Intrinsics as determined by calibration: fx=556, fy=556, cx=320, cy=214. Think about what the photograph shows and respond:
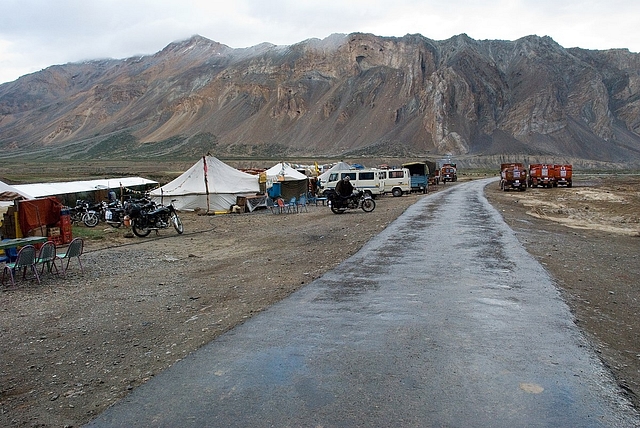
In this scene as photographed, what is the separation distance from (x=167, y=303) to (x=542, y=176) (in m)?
44.4

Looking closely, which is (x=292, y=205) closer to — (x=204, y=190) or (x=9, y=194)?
(x=204, y=190)

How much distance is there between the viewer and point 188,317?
265 inches

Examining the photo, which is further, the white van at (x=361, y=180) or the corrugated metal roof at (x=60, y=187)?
the white van at (x=361, y=180)

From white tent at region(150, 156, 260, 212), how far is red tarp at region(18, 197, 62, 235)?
13802 mm

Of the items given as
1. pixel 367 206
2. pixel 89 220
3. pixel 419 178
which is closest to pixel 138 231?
pixel 89 220

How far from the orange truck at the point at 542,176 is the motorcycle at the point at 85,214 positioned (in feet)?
118

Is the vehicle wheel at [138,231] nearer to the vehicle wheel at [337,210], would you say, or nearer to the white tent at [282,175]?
the vehicle wheel at [337,210]

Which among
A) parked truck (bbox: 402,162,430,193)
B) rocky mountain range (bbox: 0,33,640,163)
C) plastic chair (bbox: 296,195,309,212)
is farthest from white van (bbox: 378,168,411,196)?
rocky mountain range (bbox: 0,33,640,163)

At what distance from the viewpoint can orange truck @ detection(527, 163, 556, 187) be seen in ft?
151

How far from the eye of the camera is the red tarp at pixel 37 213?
45.0 ft

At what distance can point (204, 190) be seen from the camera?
2894cm

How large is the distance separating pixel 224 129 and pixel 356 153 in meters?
43.8

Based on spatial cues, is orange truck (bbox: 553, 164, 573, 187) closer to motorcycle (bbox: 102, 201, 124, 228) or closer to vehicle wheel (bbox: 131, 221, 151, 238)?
motorcycle (bbox: 102, 201, 124, 228)

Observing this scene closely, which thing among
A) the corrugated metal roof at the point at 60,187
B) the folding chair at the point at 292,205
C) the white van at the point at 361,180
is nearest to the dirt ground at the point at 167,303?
the folding chair at the point at 292,205
